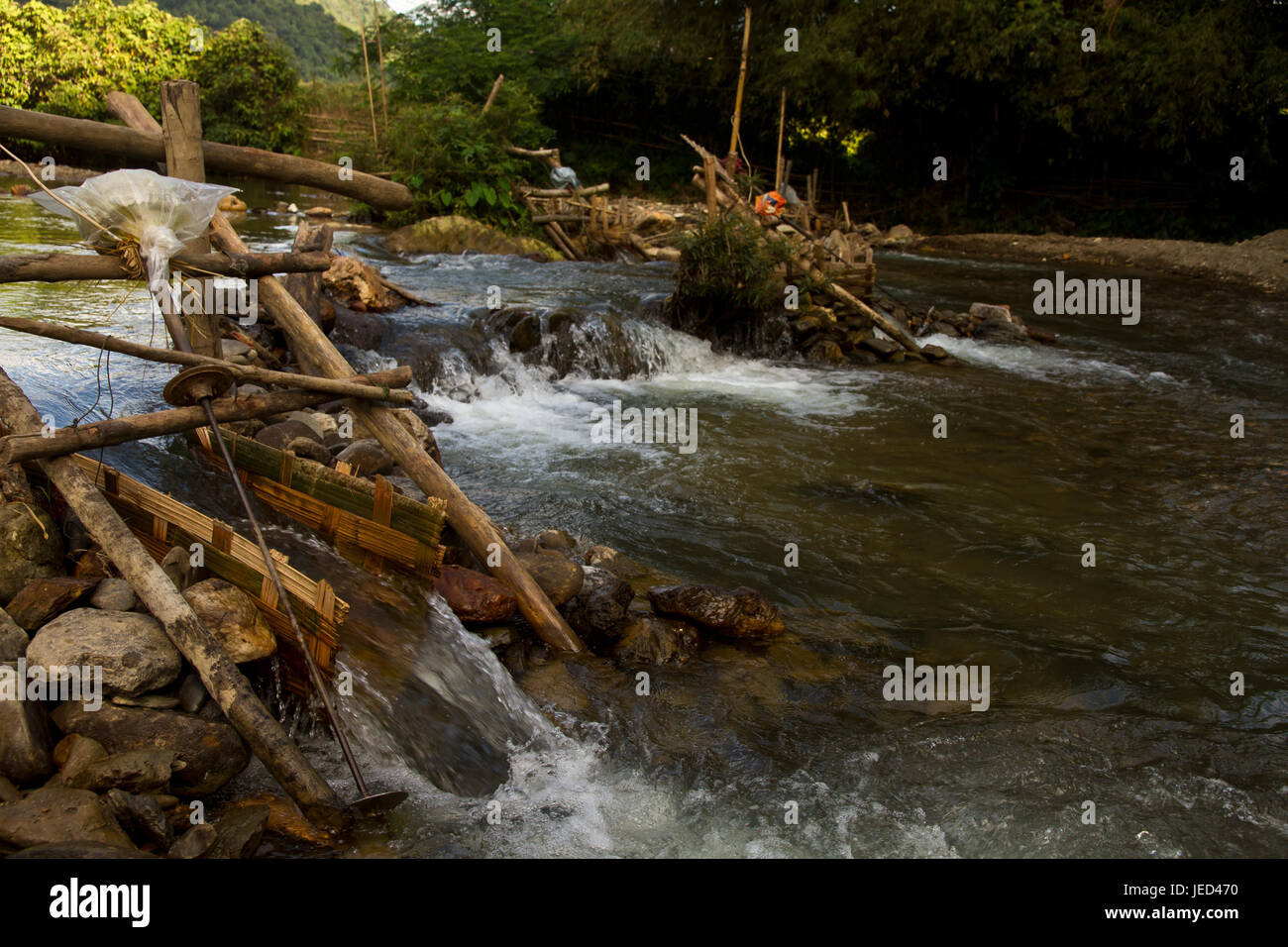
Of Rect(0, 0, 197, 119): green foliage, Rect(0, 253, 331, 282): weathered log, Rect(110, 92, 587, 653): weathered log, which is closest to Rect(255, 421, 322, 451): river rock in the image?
Rect(110, 92, 587, 653): weathered log

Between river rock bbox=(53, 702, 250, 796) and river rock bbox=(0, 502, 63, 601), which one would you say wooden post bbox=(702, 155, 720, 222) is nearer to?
river rock bbox=(0, 502, 63, 601)

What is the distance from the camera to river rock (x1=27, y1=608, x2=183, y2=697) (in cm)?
377

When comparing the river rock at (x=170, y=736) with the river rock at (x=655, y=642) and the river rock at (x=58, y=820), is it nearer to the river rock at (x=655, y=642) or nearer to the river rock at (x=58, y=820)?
the river rock at (x=58, y=820)

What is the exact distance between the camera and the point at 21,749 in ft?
11.4

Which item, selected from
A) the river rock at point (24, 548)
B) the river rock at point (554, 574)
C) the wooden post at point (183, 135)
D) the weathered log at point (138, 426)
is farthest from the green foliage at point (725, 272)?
the river rock at point (24, 548)

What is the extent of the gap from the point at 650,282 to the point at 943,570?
10.1 m

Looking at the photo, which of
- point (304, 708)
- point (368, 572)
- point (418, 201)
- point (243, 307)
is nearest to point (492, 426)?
point (243, 307)

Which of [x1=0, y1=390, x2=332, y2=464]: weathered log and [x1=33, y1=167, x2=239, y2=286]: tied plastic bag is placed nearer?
[x1=0, y1=390, x2=332, y2=464]: weathered log

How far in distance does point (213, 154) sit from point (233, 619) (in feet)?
9.59

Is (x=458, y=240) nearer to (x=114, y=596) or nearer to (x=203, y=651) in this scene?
(x=114, y=596)

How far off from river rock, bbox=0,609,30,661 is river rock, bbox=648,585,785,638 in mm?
3315

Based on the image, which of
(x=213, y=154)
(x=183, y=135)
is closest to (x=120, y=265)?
(x=183, y=135)

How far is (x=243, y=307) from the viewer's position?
699cm

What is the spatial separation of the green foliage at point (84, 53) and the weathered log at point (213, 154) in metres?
28.0
